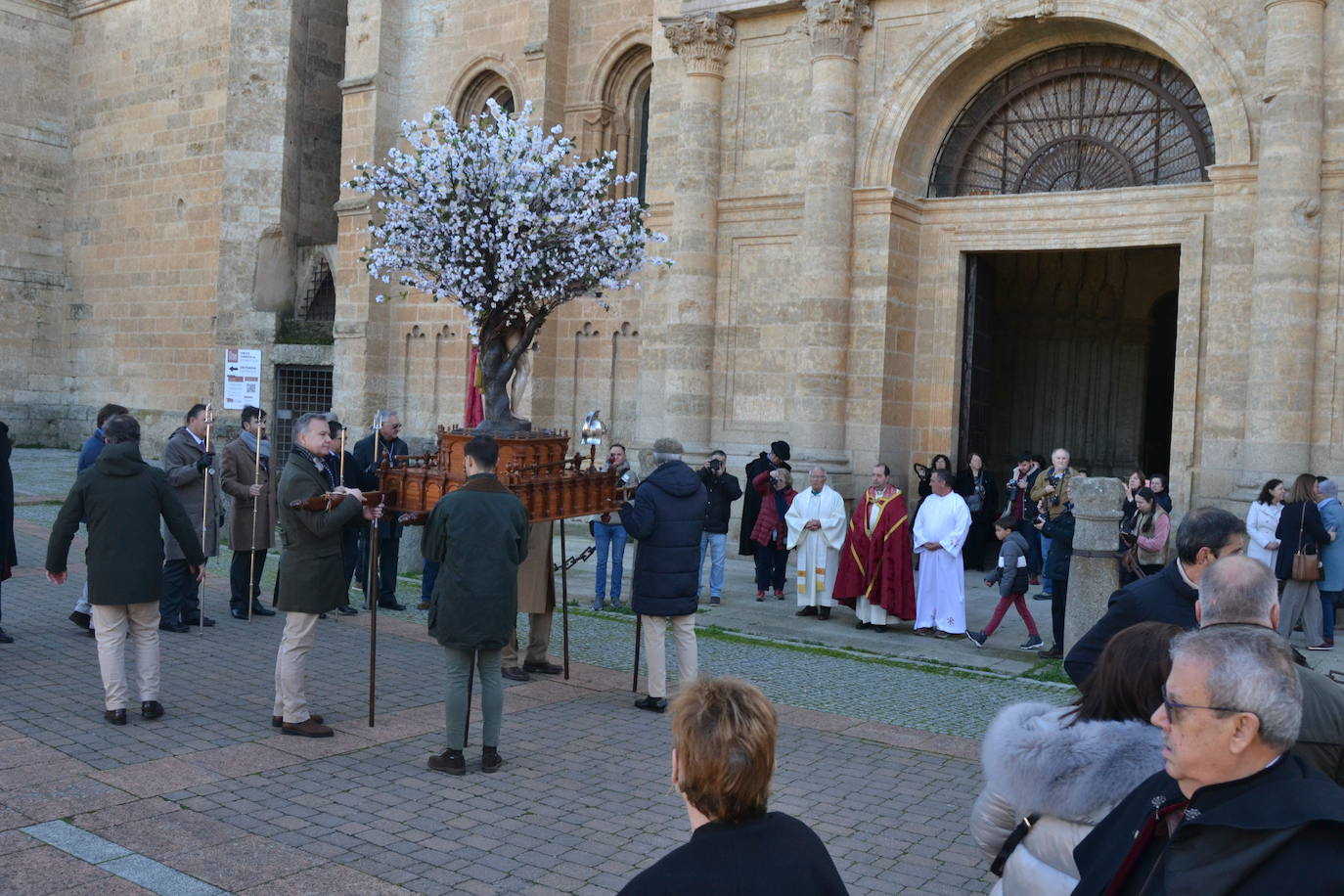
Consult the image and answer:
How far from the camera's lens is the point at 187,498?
36.2ft

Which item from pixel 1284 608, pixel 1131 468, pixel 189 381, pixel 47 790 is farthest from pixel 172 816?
pixel 189 381

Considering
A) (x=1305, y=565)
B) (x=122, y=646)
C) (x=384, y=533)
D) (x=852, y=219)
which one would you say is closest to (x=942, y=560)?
(x=1305, y=565)

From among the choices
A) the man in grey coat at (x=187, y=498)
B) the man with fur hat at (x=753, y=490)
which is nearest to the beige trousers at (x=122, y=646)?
the man in grey coat at (x=187, y=498)

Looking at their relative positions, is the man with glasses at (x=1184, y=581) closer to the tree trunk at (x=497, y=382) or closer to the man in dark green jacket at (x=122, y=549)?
the tree trunk at (x=497, y=382)

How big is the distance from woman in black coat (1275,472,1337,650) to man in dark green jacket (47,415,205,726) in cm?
943

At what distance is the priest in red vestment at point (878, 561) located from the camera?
12.1 meters

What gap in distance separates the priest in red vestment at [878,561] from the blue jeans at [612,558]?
2.29 metres

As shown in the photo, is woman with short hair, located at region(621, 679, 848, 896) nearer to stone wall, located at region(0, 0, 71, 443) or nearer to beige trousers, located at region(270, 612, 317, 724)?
beige trousers, located at region(270, 612, 317, 724)

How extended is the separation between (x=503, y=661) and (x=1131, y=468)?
1530 centimetres

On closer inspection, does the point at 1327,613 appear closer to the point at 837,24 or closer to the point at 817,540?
the point at 817,540

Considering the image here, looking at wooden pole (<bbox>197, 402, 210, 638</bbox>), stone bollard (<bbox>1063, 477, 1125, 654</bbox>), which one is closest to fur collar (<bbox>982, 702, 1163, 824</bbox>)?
stone bollard (<bbox>1063, 477, 1125, 654</bbox>)

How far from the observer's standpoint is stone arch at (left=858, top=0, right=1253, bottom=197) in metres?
14.0

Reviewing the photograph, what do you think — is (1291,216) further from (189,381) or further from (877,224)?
(189,381)

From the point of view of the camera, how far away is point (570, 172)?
9.27m
